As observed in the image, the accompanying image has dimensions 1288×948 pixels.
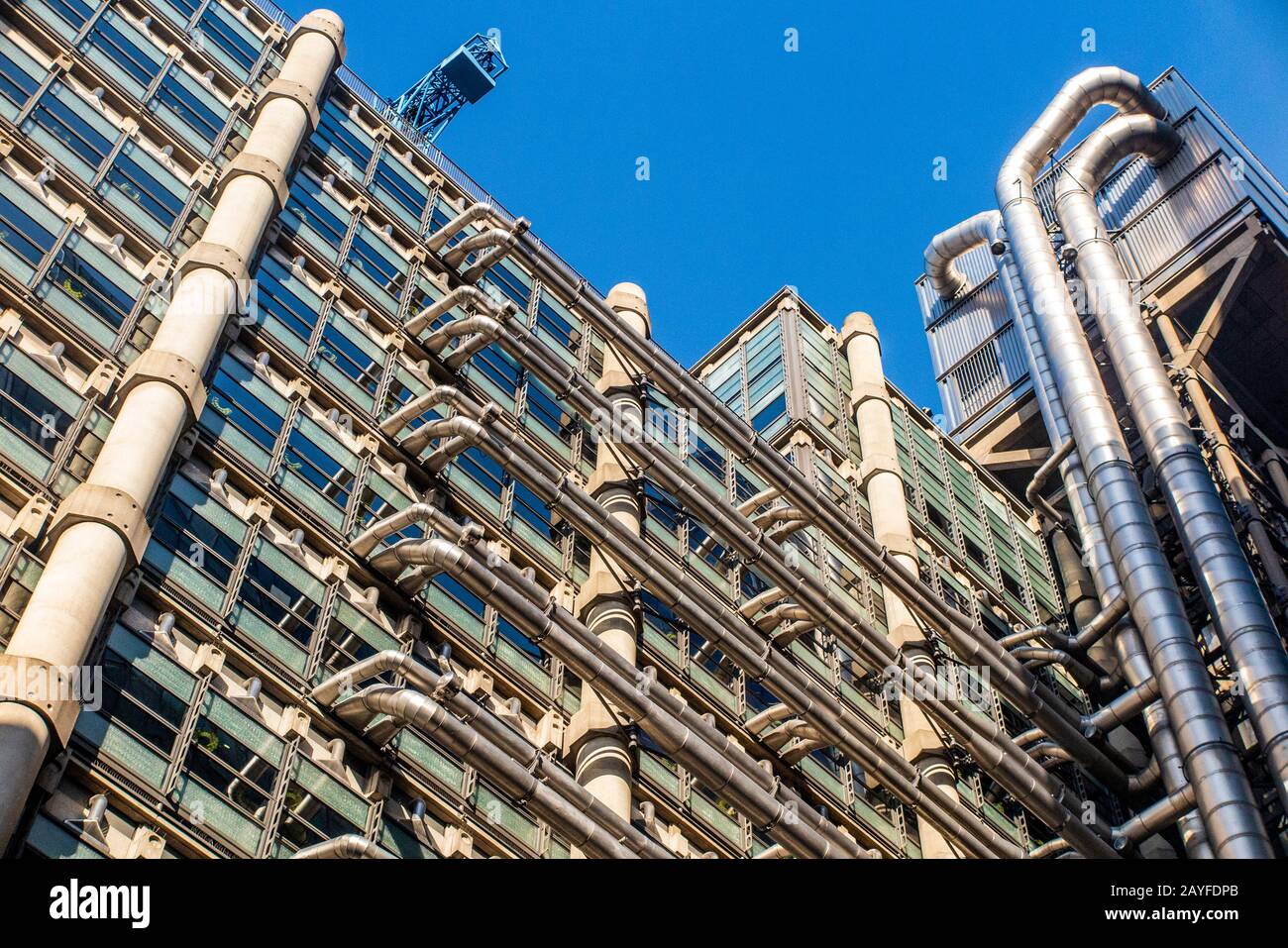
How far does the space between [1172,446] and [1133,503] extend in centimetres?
273

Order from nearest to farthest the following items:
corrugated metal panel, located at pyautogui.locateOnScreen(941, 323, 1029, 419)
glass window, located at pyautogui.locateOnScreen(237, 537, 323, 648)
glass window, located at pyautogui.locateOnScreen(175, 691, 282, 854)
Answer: glass window, located at pyautogui.locateOnScreen(175, 691, 282, 854), glass window, located at pyautogui.locateOnScreen(237, 537, 323, 648), corrugated metal panel, located at pyautogui.locateOnScreen(941, 323, 1029, 419)

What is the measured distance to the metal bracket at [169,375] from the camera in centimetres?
3488

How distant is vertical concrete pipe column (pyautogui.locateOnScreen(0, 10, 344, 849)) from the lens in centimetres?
2675

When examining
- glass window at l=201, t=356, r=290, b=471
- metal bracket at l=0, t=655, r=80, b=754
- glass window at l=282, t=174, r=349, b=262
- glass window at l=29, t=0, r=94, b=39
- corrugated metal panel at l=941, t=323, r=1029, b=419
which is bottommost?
metal bracket at l=0, t=655, r=80, b=754

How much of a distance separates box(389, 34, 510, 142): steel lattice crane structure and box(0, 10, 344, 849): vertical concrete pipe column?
2250 inches

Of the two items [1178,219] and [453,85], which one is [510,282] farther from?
[453,85]

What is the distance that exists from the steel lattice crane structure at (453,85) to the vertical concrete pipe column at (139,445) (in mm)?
57143

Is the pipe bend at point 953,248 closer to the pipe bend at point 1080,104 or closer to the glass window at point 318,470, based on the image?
the pipe bend at point 1080,104

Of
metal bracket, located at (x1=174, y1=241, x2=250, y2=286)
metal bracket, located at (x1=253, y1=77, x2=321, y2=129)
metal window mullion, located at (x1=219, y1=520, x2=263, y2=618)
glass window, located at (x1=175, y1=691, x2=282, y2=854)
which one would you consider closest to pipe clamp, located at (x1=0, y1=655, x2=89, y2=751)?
glass window, located at (x1=175, y1=691, x2=282, y2=854)

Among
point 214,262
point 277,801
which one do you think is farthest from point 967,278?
point 277,801

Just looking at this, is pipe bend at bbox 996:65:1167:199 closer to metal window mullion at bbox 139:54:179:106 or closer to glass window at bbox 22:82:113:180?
metal window mullion at bbox 139:54:179:106

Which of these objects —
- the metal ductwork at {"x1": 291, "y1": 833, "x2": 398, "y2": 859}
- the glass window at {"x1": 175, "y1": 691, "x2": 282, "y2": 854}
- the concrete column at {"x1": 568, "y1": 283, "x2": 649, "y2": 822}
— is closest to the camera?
the glass window at {"x1": 175, "y1": 691, "x2": 282, "y2": 854}

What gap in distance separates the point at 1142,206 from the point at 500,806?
52044mm

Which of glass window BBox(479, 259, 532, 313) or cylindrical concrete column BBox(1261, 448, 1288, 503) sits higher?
cylindrical concrete column BBox(1261, 448, 1288, 503)
